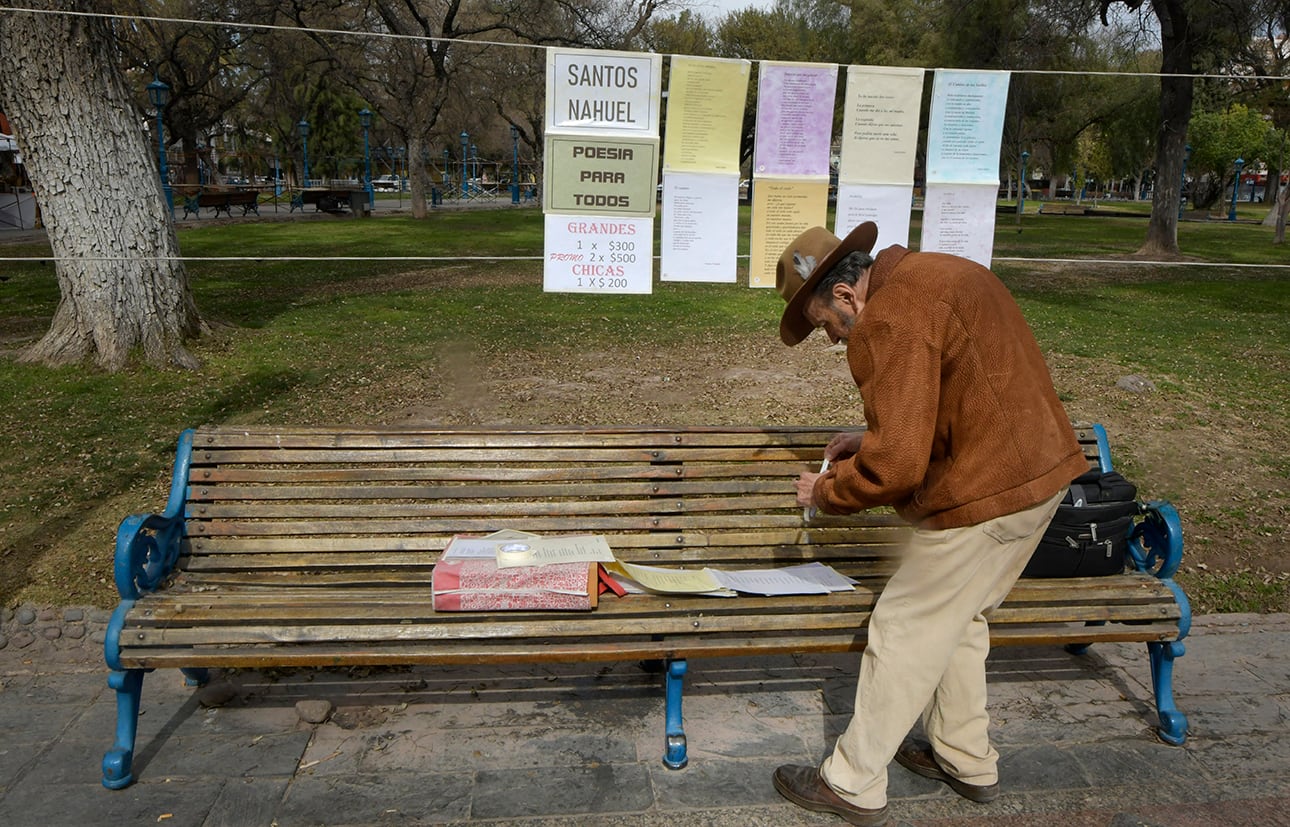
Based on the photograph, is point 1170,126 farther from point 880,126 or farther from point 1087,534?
point 1087,534

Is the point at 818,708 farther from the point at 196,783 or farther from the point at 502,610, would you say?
the point at 196,783

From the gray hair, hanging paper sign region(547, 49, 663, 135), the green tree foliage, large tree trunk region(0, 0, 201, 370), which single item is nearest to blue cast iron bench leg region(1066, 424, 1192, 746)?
the gray hair

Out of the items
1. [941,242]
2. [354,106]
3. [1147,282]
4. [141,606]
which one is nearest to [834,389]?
[941,242]

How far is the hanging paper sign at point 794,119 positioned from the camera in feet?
14.1

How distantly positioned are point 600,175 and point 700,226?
547mm

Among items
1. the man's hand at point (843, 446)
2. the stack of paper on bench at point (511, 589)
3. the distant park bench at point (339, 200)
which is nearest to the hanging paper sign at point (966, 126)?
the man's hand at point (843, 446)

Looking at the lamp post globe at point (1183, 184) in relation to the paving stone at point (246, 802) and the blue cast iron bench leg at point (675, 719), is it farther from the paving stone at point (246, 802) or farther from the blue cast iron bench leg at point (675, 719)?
the paving stone at point (246, 802)

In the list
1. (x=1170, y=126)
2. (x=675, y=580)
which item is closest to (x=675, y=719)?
(x=675, y=580)

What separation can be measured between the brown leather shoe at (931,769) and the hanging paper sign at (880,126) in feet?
8.47

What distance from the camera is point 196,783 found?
9.34 feet

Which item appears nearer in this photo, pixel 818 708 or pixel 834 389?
pixel 818 708

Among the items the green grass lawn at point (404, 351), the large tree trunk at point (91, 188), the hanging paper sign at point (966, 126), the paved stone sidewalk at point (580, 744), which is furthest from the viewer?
the large tree trunk at point (91, 188)

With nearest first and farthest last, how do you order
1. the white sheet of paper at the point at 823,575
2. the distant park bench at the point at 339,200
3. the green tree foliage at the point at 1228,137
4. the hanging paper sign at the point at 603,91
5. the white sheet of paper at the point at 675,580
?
the white sheet of paper at the point at 675,580
the white sheet of paper at the point at 823,575
the hanging paper sign at the point at 603,91
the distant park bench at the point at 339,200
the green tree foliage at the point at 1228,137

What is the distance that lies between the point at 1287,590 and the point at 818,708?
259 cm
